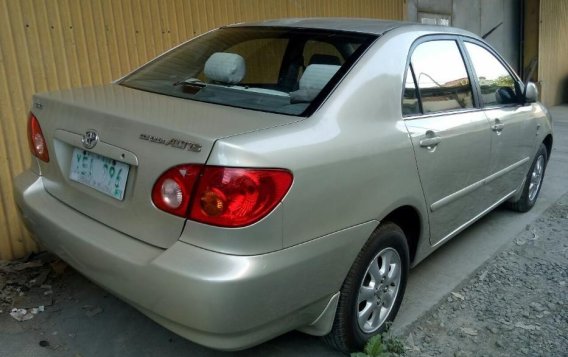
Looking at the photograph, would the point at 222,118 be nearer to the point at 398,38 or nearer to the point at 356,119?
the point at 356,119

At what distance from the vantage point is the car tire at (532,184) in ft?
15.2

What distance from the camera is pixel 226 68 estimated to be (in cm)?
270

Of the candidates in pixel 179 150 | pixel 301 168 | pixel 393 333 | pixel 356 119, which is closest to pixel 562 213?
pixel 393 333

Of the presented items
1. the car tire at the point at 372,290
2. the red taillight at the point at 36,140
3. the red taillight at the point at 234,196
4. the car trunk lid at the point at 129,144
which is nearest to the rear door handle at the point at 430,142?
the car tire at the point at 372,290

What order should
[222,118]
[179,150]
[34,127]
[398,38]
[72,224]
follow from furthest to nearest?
1. [398,38]
2. [34,127]
3. [72,224]
4. [222,118]
5. [179,150]

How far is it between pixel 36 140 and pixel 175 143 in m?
1.03

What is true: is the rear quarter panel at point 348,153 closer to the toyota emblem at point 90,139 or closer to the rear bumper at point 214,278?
the rear bumper at point 214,278

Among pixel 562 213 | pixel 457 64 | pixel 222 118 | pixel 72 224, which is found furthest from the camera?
pixel 562 213

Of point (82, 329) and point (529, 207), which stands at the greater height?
point (82, 329)

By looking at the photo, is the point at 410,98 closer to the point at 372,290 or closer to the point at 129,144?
the point at 372,290

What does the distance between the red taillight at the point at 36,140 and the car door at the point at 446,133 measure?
1758 mm

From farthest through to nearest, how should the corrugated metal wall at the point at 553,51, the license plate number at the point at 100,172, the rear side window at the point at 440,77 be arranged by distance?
the corrugated metal wall at the point at 553,51 → the rear side window at the point at 440,77 → the license plate number at the point at 100,172

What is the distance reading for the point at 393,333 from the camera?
9.14 ft

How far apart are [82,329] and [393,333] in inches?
64.3
